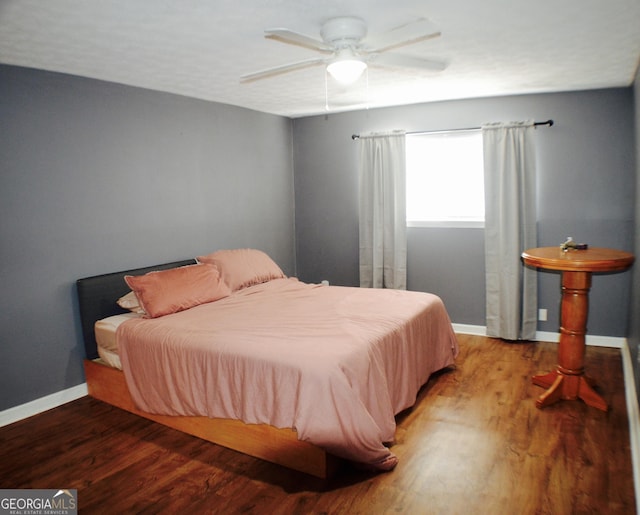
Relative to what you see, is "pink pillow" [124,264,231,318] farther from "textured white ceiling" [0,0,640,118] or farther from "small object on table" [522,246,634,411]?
"small object on table" [522,246,634,411]

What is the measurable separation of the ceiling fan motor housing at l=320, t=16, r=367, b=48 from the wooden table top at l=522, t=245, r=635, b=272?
1.75m

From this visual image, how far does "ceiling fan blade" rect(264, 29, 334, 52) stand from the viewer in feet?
6.62

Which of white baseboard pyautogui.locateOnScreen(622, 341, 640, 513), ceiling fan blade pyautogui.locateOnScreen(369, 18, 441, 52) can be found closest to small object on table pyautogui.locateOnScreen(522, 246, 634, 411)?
white baseboard pyautogui.locateOnScreen(622, 341, 640, 513)

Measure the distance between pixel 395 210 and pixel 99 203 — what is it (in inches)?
110

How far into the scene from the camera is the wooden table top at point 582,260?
2.74 metres

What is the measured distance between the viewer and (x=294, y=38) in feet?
6.89

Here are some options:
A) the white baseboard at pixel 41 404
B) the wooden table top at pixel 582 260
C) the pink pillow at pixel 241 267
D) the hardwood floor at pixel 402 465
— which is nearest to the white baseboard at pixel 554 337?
the hardwood floor at pixel 402 465

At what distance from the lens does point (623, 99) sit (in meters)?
3.89

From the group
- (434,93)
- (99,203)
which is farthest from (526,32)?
(99,203)

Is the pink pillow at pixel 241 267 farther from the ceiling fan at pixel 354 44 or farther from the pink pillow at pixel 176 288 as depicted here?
the ceiling fan at pixel 354 44

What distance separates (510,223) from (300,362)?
2826mm

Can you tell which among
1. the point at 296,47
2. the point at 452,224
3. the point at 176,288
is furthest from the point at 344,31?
the point at 452,224

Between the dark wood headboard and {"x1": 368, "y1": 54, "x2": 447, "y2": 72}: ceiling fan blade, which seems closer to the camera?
{"x1": 368, "y1": 54, "x2": 447, "y2": 72}: ceiling fan blade

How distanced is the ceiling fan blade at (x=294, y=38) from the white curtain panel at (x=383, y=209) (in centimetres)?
251
